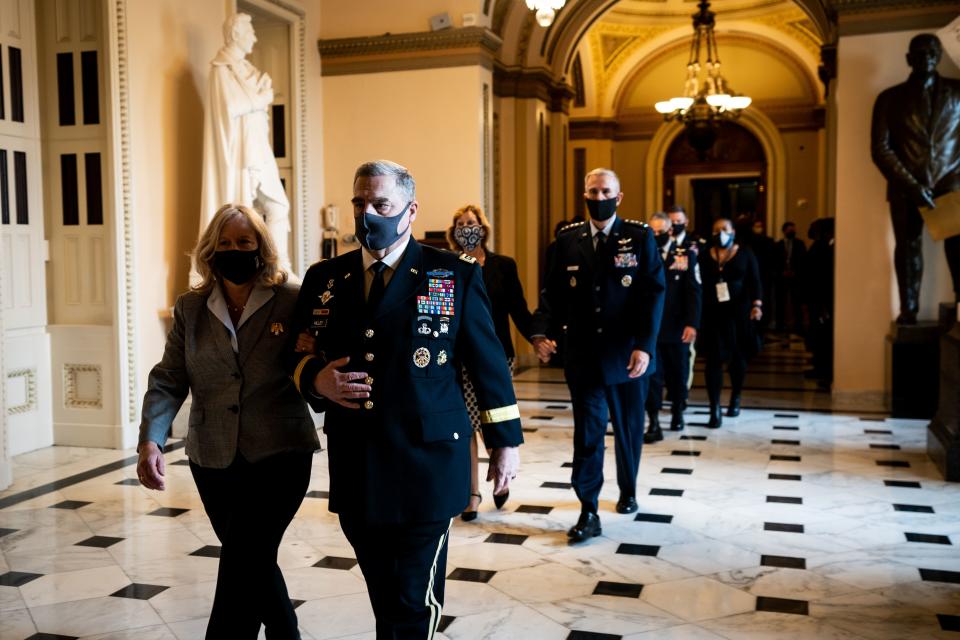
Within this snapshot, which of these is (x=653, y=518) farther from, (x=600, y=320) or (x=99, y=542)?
(x=99, y=542)

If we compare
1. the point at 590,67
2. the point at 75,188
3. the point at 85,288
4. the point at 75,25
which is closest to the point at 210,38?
the point at 75,25

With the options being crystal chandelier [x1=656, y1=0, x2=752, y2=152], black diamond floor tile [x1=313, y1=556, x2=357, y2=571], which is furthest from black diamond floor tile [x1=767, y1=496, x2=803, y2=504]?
crystal chandelier [x1=656, y1=0, x2=752, y2=152]

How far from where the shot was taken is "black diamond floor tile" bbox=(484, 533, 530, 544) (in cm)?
479

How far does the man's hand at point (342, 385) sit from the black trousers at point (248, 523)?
47 cm

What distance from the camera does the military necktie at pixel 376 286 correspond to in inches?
101

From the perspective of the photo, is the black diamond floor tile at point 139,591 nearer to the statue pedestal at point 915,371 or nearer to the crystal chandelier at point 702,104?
the statue pedestal at point 915,371

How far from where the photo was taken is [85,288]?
289 inches

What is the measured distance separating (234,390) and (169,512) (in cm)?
277

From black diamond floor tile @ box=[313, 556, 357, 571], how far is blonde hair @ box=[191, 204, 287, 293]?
1832 millimetres

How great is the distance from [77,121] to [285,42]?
9.48ft

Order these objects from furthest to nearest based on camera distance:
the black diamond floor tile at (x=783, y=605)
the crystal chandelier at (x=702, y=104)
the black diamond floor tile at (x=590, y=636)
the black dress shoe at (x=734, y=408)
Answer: the crystal chandelier at (x=702, y=104)
the black dress shoe at (x=734, y=408)
the black diamond floor tile at (x=783, y=605)
the black diamond floor tile at (x=590, y=636)

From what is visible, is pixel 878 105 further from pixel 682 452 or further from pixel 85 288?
pixel 85 288

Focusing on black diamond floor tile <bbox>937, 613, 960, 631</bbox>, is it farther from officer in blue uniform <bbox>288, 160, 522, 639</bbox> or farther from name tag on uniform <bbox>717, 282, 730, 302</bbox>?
name tag on uniform <bbox>717, 282, 730, 302</bbox>

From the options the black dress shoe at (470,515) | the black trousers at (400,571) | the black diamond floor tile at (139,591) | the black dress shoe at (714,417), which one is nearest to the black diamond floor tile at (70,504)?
the black diamond floor tile at (139,591)
